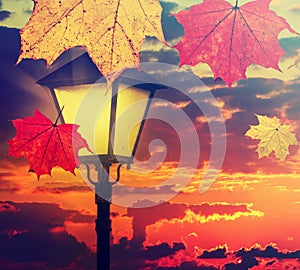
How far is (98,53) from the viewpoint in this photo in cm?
159

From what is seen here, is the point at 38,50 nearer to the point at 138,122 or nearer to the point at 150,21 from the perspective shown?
the point at 150,21

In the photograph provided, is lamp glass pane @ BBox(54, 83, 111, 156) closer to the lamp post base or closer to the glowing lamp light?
the glowing lamp light

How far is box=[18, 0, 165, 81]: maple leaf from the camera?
161cm

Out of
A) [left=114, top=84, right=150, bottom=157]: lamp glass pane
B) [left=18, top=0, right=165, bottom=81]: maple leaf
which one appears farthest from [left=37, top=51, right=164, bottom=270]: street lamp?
[left=18, top=0, right=165, bottom=81]: maple leaf

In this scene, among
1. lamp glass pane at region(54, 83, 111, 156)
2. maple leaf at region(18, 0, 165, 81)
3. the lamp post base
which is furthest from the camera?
the lamp post base

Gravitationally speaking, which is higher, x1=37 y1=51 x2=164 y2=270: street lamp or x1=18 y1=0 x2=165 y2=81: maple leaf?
x1=18 y1=0 x2=165 y2=81: maple leaf

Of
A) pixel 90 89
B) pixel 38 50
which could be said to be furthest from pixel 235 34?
pixel 38 50

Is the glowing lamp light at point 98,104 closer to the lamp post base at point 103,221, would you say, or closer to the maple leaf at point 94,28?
→ the lamp post base at point 103,221

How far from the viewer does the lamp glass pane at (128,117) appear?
2094 millimetres

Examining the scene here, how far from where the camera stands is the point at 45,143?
7.09 ft

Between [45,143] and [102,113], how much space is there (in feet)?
0.88

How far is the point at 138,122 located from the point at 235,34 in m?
0.49

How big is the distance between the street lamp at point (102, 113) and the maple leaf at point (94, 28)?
0.35 m

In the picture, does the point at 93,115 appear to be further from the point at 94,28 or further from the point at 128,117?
the point at 94,28
